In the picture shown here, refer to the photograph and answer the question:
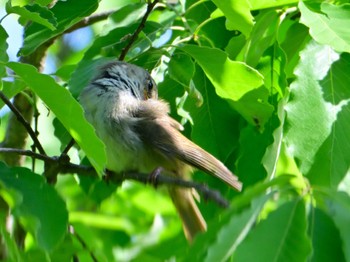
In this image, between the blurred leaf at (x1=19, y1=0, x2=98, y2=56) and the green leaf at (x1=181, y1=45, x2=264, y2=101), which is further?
the blurred leaf at (x1=19, y1=0, x2=98, y2=56)

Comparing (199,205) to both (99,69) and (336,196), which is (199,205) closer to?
(99,69)

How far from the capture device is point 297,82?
129 inches

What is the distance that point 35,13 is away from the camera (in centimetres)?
303

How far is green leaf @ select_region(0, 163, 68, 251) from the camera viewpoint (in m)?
2.61

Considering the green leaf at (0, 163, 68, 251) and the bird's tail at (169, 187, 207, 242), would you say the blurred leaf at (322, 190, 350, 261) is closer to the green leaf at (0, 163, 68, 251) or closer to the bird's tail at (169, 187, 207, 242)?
the green leaf at (0, 163, 68, 251)

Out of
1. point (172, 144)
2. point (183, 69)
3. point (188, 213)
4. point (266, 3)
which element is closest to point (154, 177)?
point (172, 144)

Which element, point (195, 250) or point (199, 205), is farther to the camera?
point (199, 205)

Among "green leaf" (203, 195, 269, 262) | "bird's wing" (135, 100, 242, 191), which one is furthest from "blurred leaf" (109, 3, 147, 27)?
"green leaf" (203, 195, 269, 262)

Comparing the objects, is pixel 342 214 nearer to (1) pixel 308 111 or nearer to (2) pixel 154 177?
(1) pixel 308 111

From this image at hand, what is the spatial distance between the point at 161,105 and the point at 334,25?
3.83ft

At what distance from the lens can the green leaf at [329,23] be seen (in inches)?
122

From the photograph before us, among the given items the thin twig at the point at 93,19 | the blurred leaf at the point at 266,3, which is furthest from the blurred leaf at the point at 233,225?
the thin twig at the point at 93,19

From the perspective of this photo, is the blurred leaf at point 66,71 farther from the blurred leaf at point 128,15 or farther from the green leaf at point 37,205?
the green leaf at point 37,205

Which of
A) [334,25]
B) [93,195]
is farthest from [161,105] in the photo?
[334,25]
